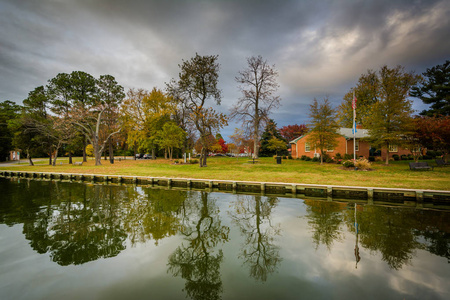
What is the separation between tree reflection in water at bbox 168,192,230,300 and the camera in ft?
16.2

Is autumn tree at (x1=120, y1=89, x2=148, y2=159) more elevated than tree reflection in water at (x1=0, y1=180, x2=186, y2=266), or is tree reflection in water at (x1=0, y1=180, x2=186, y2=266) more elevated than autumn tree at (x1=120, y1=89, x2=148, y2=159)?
autumn tree at (x1=120, y1=89, x2=148, y2=159)

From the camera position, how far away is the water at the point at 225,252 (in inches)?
189

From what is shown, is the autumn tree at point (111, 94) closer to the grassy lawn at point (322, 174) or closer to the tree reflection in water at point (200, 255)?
the grassy lawn at point (322, 174)

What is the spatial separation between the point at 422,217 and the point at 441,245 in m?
2.98

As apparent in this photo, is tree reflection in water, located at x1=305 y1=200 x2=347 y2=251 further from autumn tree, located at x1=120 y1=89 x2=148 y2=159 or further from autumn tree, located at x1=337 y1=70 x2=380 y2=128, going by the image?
autumn tree, located at x1=337 y1=70 x2=380 y2=128

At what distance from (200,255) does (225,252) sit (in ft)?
2.61

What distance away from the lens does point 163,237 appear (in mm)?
7723

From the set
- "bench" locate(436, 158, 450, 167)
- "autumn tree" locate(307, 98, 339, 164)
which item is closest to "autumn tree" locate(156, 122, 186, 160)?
"autumn tree" locate(307, 98, 339, 164)

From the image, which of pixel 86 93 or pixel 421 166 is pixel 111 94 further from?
pixel 421 166

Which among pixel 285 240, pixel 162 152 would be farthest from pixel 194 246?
pixel 162 152

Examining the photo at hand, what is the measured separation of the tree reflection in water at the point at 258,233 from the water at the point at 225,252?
0.04m

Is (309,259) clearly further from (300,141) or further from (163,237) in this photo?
(300,141)

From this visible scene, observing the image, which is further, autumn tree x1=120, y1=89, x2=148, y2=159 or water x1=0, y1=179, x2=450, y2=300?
autumn tree x1=120, y1=89, x2=148, y2=159

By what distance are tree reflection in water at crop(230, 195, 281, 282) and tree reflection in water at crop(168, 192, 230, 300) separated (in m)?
0.83
